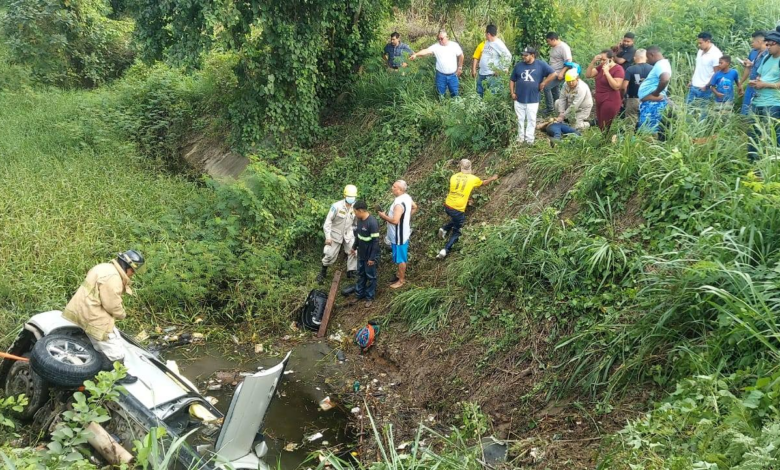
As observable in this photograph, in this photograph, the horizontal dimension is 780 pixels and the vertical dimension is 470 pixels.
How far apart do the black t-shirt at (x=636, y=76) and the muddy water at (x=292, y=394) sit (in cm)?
599

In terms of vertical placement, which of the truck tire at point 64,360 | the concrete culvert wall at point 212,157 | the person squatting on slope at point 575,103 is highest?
the person squatting on slope at point 575,103

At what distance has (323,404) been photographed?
25.4 ft

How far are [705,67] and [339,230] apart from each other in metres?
6.03

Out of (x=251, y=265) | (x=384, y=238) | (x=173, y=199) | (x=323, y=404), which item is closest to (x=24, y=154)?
(x=173, y=199)

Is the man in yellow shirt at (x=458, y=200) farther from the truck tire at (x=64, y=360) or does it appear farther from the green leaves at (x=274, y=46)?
the truck tire at (x=64, y=360)

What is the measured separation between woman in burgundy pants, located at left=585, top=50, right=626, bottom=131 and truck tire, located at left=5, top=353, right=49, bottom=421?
7.93 meters

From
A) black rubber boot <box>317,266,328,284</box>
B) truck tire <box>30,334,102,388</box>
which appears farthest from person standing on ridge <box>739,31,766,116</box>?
truck tire <box>30,334,102,388</box>

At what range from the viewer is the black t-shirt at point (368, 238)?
923 cm

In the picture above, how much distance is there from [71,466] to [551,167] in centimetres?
693

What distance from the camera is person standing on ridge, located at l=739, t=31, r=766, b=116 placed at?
26.7 feet

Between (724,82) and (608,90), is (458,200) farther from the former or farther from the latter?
(724,82)

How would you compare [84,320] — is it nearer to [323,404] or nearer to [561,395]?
[323,404]

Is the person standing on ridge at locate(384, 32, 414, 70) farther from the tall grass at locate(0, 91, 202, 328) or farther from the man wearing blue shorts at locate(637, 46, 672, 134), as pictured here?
the man wearing blue shorts at locate(637, 46, 672, 134)

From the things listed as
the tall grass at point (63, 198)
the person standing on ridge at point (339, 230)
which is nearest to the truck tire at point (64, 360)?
the tall grass at point (63, 198)
